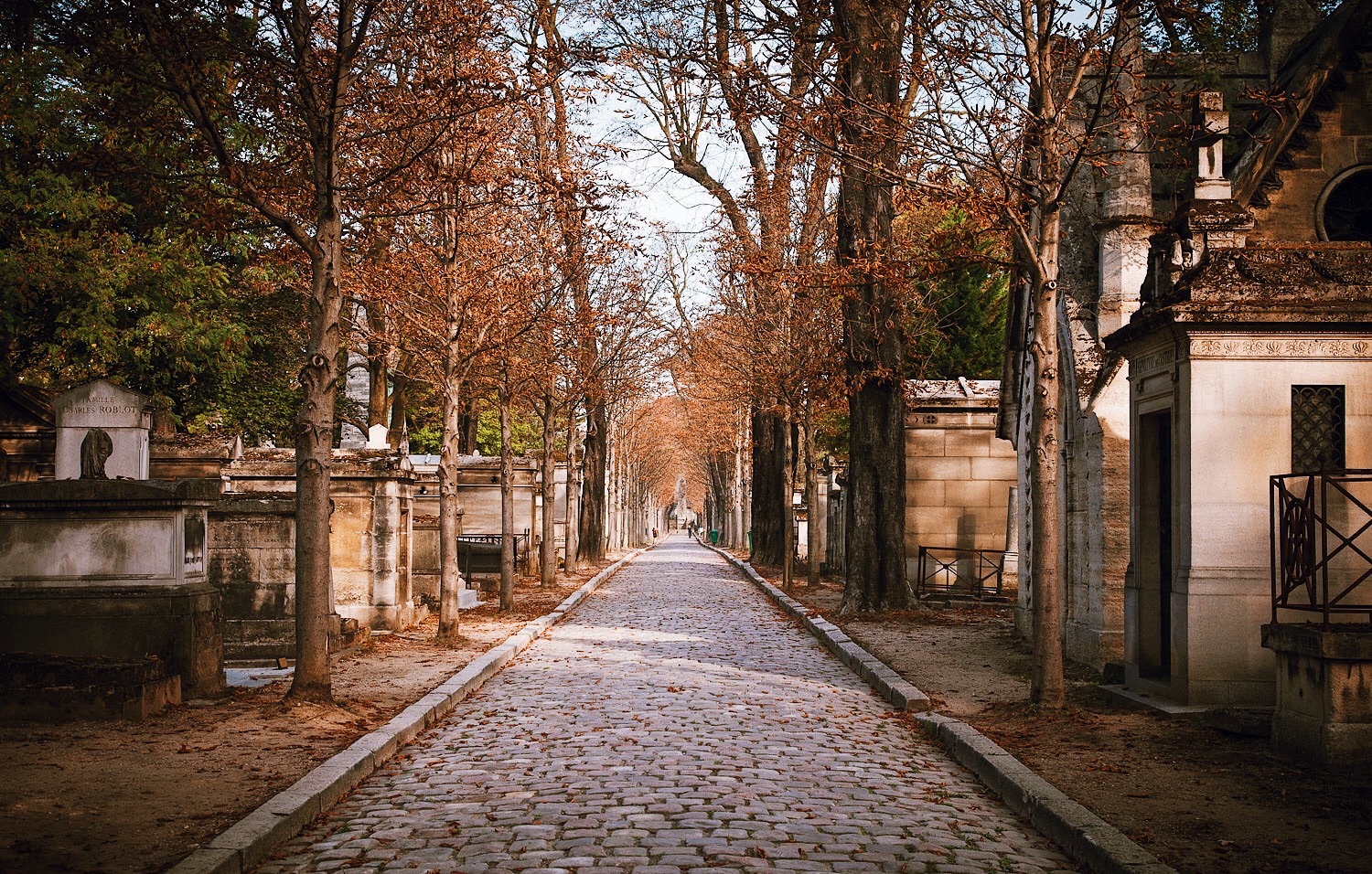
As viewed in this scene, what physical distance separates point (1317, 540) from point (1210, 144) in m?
3.51

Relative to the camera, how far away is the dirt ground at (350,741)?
6039 mm

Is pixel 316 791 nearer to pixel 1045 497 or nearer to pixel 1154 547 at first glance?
pixel 1045 497

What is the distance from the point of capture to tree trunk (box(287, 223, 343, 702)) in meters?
10.6

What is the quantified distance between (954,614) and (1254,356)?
474 inches

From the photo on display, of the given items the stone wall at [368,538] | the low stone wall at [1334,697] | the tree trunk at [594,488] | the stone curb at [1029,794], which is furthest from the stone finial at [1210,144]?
the tree trunk at [594,488]

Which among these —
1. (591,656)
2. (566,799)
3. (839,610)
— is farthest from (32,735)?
(839,610)

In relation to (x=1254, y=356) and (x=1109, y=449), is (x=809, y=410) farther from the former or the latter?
(x=1254, y=356)

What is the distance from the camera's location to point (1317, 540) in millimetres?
10336

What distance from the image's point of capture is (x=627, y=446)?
65.8 meters

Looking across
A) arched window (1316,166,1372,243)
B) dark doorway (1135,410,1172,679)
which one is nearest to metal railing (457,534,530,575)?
dark doorway (1135,410,1172,679)

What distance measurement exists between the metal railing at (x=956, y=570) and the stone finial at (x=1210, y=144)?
15010 millimetres

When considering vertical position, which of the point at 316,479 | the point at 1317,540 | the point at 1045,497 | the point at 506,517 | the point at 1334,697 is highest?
the point at 316,479

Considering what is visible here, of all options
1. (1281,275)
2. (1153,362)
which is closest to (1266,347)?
(1281,275)

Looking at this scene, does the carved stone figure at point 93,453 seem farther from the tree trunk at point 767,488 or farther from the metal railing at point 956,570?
the tree trunk at point 767,488
